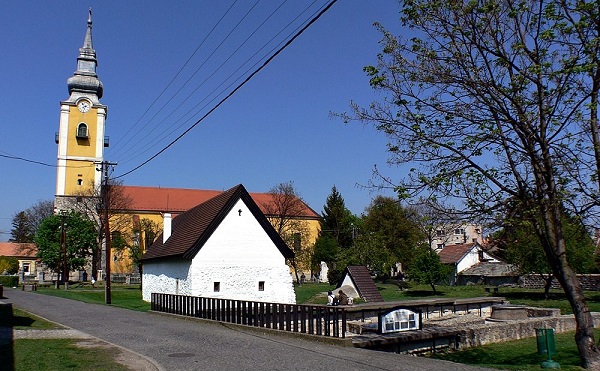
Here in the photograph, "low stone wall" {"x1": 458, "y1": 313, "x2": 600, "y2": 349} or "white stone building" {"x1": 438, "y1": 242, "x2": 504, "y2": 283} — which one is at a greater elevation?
"white stone building" {"x1": 438, "y1": 242, "x2": 504, "y2": 283}

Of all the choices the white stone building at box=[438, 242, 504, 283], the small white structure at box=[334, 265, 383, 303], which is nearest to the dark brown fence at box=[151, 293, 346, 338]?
the small white structure at box=[334, 265, 383, 303]

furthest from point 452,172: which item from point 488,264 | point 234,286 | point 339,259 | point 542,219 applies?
point 488,264

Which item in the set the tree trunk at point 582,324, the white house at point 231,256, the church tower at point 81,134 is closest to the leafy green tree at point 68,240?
the church tower at point 81,134

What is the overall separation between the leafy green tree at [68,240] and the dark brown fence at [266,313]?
44994 millimetres

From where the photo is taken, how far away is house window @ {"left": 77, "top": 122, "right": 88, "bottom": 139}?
74.8 metres

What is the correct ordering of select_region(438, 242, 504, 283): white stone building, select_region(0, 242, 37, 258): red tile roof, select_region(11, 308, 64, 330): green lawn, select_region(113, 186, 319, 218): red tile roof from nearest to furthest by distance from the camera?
1. select_region(11, 308, 64, 330): green lawn
2. select_region(438, 242, 504, 283): white stone building
3. select_region(113, 186, 319, 218): red tile roof
4. select_region(0, 242, 37, 258): red tile roof

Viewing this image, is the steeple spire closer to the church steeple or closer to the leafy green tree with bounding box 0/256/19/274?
the church steeple

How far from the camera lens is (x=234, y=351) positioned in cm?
1264

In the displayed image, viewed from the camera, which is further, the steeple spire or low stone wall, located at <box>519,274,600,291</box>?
the steeple spire

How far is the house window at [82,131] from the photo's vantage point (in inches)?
2945

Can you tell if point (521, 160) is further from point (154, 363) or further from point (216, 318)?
point (216, 318)

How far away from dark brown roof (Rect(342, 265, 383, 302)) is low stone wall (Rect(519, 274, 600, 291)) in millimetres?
19535

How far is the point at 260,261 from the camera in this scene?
1184 inches

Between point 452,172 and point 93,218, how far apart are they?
66621mm
